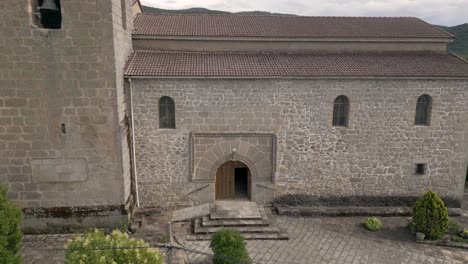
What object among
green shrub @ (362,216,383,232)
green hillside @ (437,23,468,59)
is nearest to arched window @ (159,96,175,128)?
green shrub @ (362,216,383,232)

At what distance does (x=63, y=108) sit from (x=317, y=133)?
29.2ft

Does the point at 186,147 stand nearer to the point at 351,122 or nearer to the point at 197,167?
the point at 197,167

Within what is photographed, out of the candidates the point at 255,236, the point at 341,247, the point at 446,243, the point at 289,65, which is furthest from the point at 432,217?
the point at 289,65

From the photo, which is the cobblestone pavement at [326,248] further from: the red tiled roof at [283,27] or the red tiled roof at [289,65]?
the red tiled roof at [283,27]

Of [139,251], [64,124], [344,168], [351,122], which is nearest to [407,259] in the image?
[344,168]

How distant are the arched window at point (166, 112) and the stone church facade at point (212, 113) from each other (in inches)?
1.5

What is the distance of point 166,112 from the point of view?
1230 centimetres

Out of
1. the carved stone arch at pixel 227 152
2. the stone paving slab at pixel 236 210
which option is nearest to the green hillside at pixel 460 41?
the carved stone arch at pixel 227 152

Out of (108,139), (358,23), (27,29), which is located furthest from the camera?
(358,23)

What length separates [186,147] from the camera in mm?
12391

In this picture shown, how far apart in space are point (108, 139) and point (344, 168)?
8802 millimetres

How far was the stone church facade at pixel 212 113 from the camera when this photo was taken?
10320 millimetres

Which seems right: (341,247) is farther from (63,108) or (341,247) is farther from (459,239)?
(63,108)

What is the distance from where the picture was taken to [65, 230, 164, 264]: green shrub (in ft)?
22.8
